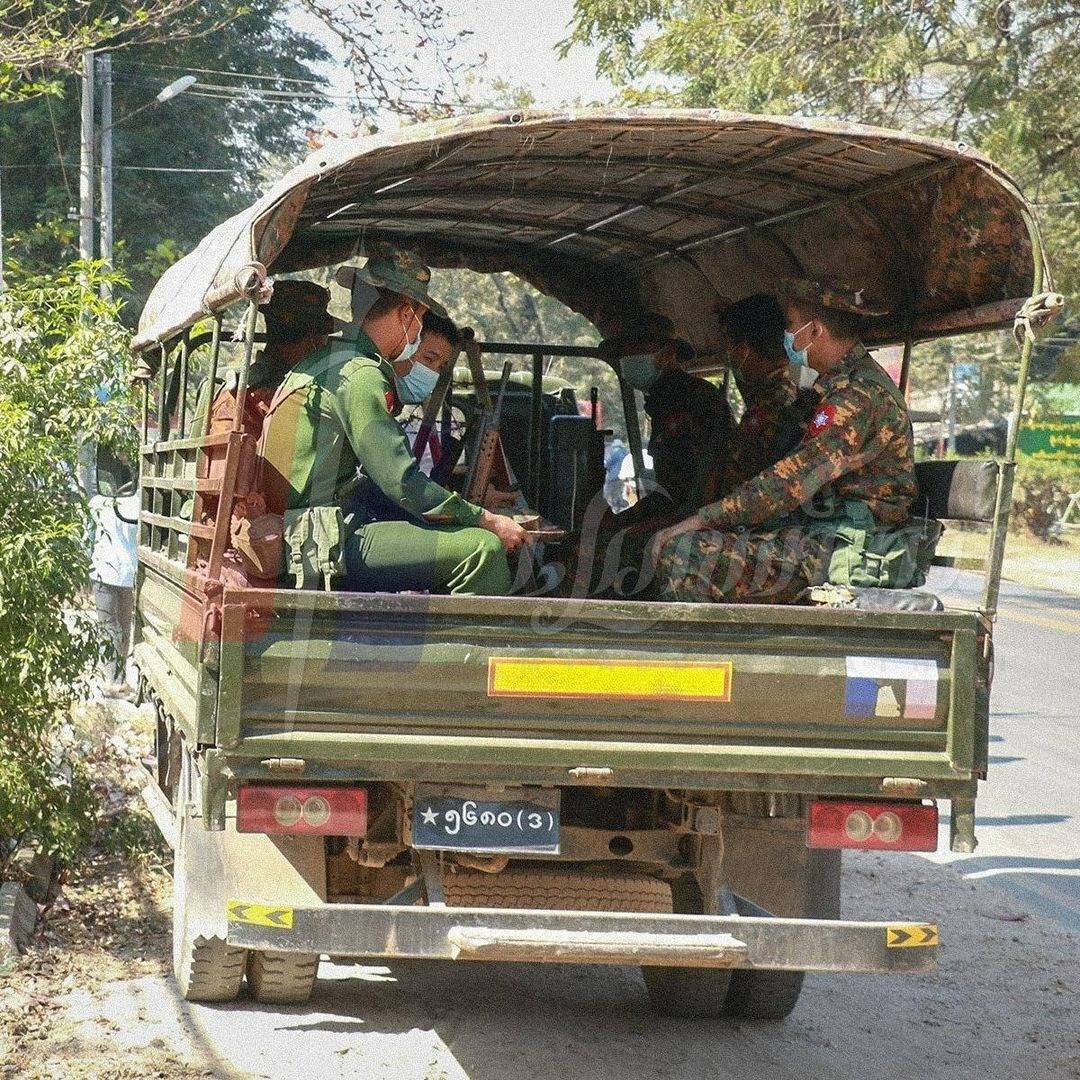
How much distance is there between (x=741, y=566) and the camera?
5219 mm

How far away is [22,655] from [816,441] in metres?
2.96

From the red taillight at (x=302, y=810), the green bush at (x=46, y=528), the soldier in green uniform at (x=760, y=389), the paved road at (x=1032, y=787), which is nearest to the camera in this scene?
the red taillight at (x=302, y=810)

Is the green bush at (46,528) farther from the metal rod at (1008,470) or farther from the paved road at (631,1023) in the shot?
the metal rod at (1008,470)

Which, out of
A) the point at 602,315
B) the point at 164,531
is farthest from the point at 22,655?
the point at 602,315

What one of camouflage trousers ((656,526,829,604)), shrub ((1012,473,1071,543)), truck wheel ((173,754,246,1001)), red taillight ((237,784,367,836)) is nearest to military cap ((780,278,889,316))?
camouflage trousers ((656,526,829,604))

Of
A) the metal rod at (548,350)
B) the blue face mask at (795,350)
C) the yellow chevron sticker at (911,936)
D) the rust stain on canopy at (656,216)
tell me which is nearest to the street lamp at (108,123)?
the metal rod at (548,350)

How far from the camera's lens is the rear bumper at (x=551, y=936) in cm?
415

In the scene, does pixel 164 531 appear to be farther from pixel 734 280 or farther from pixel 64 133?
pixel 64 133

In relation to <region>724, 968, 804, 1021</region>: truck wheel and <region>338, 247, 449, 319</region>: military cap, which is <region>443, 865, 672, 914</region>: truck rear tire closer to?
<region>724, 968, 804, 1021</region>: truck wheel

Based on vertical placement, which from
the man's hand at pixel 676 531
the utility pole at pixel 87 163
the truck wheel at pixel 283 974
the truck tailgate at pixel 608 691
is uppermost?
the utility pole at pixel 87 163

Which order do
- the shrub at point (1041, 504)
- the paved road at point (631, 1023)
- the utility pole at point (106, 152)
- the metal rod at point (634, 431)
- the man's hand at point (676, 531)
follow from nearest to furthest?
the paved road at point (631, 1023) < the man's hand at point (676, 531) < the metal rod at point (634, 431) < the utility pole at point (106, 152) < the shrub at point (1041, 504)

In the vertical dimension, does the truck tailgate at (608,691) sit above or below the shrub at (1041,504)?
above

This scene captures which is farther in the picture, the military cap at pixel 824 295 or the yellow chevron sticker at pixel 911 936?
the military cap at pixel 824 295

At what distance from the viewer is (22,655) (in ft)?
20.1
